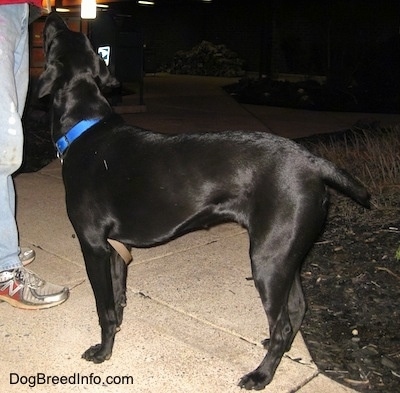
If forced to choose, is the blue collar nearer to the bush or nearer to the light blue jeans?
the light blue jeans

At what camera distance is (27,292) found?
338 cm

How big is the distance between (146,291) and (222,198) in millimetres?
1235

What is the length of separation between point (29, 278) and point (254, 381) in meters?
1.56

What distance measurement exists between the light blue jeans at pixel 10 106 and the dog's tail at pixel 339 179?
1701 mm

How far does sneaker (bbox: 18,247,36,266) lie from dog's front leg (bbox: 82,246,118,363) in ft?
3.90

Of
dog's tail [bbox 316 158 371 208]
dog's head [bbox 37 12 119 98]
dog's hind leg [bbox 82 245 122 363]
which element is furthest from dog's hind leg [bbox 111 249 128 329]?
dog's tail [bbox 316 158 371 208]

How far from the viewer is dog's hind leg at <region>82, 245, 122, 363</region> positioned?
2.87 meters

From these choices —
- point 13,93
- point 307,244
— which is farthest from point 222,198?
point 13,93

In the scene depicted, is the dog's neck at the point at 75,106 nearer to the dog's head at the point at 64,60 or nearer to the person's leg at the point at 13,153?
the dog's head at the point at 64,60

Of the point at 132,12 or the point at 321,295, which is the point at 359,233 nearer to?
the point at 321,295

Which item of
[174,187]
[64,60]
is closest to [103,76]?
[64,60]

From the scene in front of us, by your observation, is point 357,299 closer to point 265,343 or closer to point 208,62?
point 265,343

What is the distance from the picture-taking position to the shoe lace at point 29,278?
3453 millimetres

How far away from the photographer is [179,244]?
4.43m
